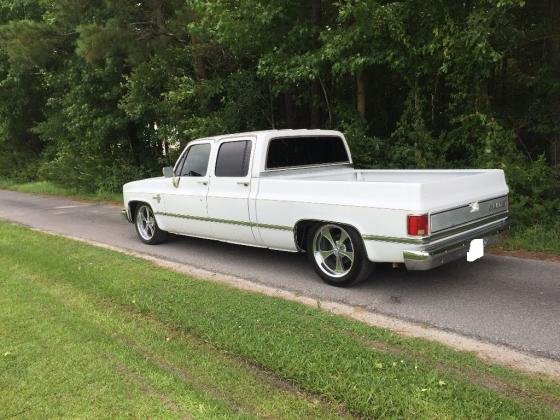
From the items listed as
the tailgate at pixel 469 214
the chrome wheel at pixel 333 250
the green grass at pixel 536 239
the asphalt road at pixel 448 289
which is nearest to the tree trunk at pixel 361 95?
the green grass at pixel 536 239

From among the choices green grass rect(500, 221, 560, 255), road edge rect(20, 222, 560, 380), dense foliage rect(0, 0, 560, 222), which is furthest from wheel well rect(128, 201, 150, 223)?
green grass rect(500, 221, 560, 255)

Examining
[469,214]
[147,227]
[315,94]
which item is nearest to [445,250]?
[469,214]

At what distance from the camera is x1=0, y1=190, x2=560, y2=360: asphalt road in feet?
14.9

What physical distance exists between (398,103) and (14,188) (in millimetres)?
18456

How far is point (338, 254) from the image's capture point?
5.86 m

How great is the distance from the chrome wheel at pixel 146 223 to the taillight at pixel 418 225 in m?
4.91

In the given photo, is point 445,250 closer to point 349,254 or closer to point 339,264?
point 349,254

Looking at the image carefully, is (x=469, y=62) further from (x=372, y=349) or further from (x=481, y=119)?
(x=372, y=349)

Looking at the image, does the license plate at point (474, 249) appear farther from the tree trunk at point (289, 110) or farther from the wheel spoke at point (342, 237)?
the tree trunk at point (289, 110)

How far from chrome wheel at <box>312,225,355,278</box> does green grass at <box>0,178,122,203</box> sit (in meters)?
11.0

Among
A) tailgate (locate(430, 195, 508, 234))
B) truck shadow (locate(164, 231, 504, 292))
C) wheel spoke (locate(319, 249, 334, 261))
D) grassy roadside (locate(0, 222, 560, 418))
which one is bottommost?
truck shadow (locate(164, 231, 504, 292))

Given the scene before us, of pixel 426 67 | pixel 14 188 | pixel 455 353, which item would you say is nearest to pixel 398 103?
pixel 426 67

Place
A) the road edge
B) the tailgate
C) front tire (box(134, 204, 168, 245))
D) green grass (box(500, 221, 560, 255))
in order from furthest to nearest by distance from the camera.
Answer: front tire (box(134, 204, 168, 245)) → green grass (box(500, 221, 560, 255)) → the tailgate → the road edge

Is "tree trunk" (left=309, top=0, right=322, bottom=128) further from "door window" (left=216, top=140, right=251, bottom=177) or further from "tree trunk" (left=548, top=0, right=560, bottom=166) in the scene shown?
"door window" (left=216, top=140, right=251, bottom=177)
